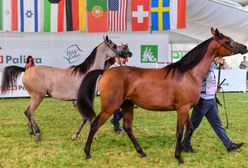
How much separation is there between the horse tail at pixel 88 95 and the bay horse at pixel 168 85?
0.26m

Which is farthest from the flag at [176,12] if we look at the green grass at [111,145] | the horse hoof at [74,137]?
the horse hoof at [74,137]

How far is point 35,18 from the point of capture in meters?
16.1

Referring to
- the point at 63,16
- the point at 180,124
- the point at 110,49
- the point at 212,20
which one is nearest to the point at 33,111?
the point at 110,49

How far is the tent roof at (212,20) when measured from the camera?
21562mm

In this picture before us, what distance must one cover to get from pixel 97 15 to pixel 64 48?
6.77 ft

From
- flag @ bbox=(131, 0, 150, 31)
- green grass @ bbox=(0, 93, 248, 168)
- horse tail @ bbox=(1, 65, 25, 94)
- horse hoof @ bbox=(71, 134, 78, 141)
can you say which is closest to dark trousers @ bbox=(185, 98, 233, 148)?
green grass @ bbox=(0, 93, 248, 168)

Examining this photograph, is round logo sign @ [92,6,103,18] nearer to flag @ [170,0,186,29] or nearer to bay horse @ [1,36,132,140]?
flag @ [170,0,186,29]

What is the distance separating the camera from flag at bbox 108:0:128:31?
635 inches

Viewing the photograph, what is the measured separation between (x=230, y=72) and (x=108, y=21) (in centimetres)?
676

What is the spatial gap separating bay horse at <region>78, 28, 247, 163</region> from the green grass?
32 centimetres

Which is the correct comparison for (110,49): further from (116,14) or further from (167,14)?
(167,14)

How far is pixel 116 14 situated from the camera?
53.3 ft

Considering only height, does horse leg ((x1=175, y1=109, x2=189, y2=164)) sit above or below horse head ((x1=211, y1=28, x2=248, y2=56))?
below

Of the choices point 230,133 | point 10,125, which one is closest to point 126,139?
point 230,133
